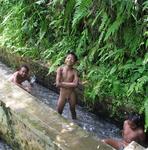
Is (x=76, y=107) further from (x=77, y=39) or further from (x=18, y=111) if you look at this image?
(x=18, y=111)

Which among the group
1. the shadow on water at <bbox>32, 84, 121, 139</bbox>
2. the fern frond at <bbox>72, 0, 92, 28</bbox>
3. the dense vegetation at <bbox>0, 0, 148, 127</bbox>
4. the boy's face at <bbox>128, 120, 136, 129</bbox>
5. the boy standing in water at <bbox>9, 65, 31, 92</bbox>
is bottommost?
the shadow on water at <bbox>32, 84, 121, 139</bbox>

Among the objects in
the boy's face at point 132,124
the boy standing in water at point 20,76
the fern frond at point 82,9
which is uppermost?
the fern frond at point 82,9

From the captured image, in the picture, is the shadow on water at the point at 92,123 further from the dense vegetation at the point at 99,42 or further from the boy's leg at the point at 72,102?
the dense vegetation at the point at 99,42

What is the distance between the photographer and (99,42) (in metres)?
7.59

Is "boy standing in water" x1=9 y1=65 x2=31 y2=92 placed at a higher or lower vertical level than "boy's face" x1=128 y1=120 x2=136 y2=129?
higher

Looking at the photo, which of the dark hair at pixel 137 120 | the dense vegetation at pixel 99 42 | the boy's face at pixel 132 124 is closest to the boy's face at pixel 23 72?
the dense vegetation at pixel 99 42

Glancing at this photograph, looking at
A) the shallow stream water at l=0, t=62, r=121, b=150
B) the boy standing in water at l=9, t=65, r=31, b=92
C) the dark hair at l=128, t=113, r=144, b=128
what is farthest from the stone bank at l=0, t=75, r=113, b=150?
the boy standing in water at l=9, t=65, r=31, b=92

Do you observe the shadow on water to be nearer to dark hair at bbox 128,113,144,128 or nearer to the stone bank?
dark hair at bbox 128,113,144,128

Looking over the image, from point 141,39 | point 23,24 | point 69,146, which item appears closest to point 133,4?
point 141,39

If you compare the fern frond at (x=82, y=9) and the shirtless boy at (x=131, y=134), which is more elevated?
the fern frond at (x=82, y=9)

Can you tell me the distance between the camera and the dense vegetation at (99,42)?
6.97m

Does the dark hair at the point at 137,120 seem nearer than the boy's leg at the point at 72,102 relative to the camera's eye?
Yes

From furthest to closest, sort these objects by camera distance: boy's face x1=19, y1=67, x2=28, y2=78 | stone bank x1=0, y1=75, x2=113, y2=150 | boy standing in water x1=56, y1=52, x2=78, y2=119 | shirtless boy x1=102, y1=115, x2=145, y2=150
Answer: boy's face x1=19, y1=67, x2=28, y2=78 < boy standing in water x1=56, y1=52, x2=78, y2=119 < shirtless boy x1=102, y1=115, x2=145, y2=150 < stone bank x1=0, y1=75, x2=113, y2=150

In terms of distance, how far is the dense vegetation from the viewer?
274 inches
